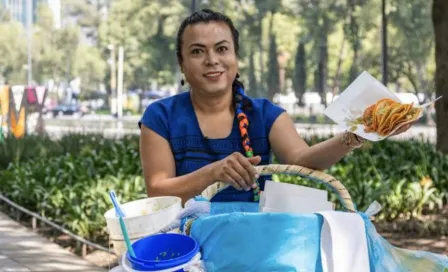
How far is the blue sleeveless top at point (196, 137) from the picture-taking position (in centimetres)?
227

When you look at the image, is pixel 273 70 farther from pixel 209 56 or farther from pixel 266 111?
pixel 209 56

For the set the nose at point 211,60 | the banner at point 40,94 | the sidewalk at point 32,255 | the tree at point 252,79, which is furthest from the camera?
the tree at point 252,79

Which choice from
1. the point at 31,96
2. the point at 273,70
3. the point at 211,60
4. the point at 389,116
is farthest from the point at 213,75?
the point at 273,70

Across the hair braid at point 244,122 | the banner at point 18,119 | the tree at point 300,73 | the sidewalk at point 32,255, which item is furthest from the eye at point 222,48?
the tree at point 300,73

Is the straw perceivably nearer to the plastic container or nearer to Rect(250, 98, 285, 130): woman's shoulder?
the plastic container

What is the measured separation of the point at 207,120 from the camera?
234 centimetres

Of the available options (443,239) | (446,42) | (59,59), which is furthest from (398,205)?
(59,59)

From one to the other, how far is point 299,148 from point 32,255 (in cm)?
361

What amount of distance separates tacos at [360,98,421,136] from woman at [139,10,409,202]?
36 centimetres

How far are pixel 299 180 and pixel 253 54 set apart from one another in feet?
54.5

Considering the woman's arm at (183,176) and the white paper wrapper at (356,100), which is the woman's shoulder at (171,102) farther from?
the white paper wrapper at (356,100)

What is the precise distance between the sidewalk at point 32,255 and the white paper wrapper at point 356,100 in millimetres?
3445

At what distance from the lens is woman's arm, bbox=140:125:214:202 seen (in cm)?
208

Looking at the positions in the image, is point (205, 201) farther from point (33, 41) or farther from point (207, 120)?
point (33, 41)
